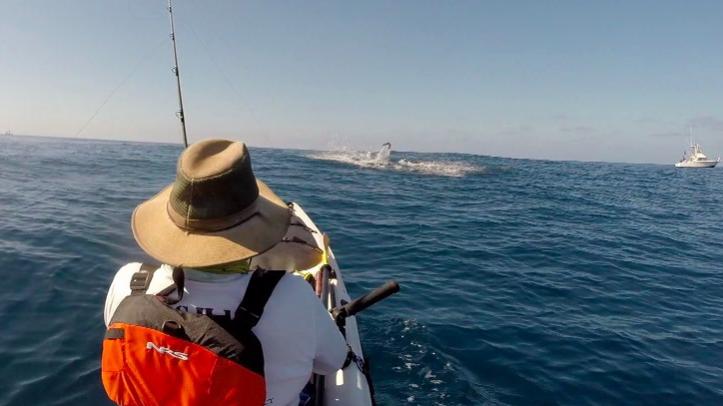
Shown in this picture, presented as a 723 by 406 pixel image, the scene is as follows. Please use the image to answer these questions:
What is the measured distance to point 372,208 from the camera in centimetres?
1689

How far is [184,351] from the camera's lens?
6.57 feet

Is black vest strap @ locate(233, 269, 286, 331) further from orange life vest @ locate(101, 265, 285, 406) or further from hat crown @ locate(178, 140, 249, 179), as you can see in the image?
hat crown @ locate(178, 140, 249, 179)

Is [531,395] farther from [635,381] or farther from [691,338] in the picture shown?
[691,338]

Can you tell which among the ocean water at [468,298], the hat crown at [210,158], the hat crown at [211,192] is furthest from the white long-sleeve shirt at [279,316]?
the ocean water at [468,298]

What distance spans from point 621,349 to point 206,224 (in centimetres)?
732

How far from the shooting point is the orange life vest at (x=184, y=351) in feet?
6.58

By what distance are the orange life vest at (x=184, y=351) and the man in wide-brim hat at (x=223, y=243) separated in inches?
2.4

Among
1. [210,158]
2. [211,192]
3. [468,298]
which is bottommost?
[468,298]

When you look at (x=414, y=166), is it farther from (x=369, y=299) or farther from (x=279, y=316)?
(x=279, y=316)

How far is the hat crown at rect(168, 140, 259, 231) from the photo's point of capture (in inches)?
80.4

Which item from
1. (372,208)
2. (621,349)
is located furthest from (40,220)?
(621,349)

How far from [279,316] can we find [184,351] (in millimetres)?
457

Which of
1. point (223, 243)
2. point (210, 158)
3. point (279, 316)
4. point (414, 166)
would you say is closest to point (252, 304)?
point (279, 316)

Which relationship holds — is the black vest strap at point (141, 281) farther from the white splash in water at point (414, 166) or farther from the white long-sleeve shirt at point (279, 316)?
the white splash in water at point (414, 166)
